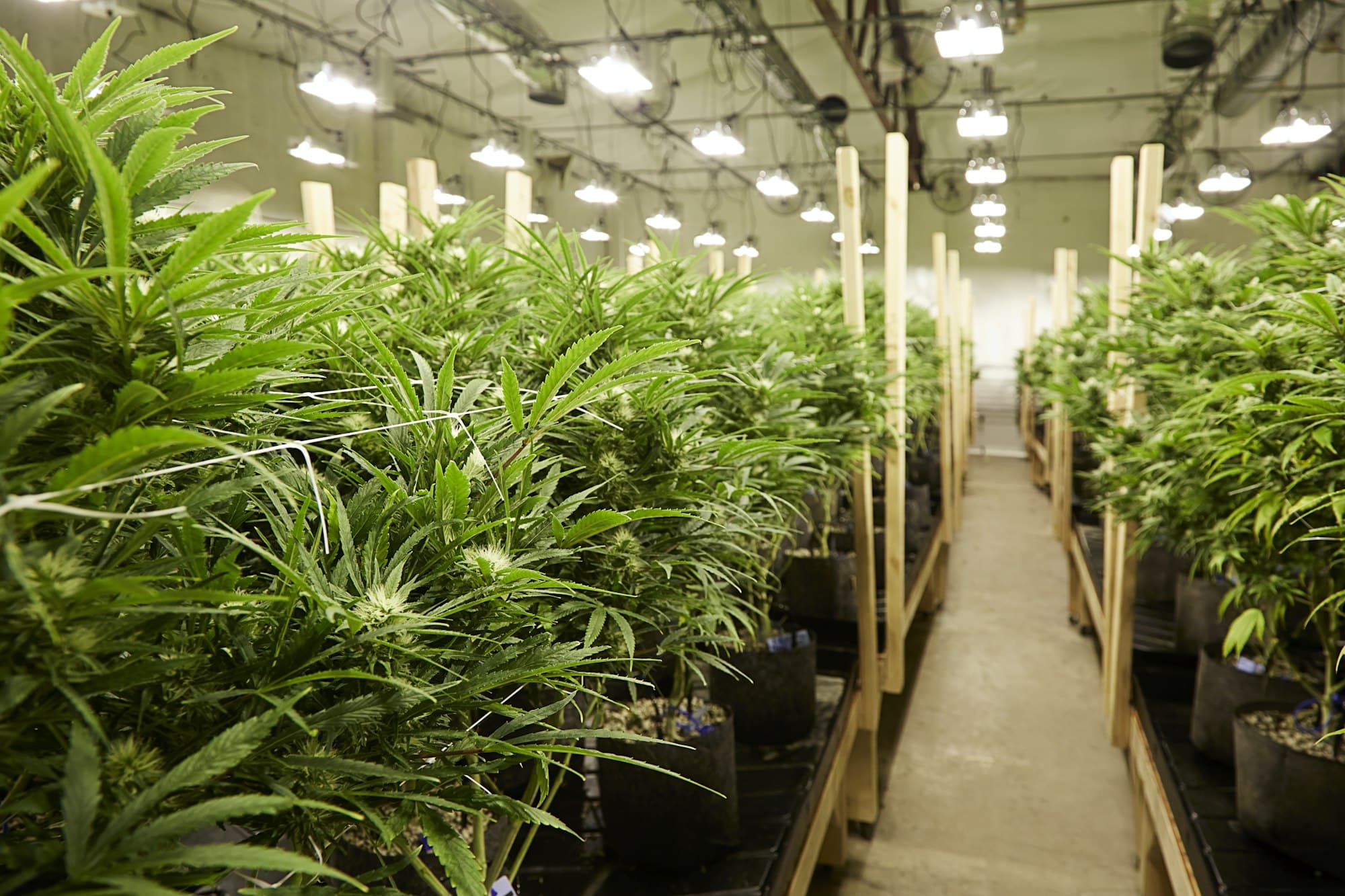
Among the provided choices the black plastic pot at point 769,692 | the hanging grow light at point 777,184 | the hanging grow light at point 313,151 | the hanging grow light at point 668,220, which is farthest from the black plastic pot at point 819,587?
the hanging grow light at point 668,220

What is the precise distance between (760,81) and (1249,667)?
6268 millimetres

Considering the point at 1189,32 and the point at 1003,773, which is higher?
the point at 1189,32

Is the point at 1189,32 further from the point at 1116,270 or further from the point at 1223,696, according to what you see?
the point at 1223,696

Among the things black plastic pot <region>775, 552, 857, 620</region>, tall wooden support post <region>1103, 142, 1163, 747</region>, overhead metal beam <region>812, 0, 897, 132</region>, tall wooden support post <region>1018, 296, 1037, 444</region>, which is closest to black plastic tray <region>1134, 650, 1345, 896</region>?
tall wooden support post <region>1103, 142, 1163, 747</region>

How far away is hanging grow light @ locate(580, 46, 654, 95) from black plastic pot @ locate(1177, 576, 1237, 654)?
9.51 feet

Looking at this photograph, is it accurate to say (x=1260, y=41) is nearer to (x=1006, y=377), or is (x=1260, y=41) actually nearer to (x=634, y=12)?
(x=634, y=12)

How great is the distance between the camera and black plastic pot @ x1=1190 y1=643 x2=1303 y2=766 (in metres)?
1.94

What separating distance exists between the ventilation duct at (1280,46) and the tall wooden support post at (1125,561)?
2621 millimetres

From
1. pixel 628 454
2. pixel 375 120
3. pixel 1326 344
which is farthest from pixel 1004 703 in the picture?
pixel 375 120

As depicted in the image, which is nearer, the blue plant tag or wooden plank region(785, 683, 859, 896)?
wooden plank region(785, 683, 859, 896)

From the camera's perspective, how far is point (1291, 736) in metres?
1.76

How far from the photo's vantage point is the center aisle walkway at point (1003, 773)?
97.9 inches

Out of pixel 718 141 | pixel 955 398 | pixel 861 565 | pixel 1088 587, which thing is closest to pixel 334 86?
pixel 718 141

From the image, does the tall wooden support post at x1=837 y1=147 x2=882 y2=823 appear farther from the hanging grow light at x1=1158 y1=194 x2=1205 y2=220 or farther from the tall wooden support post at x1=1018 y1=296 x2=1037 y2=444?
the tall wooden support post at x1=1018 y1=296 x2=1037 y2=444
